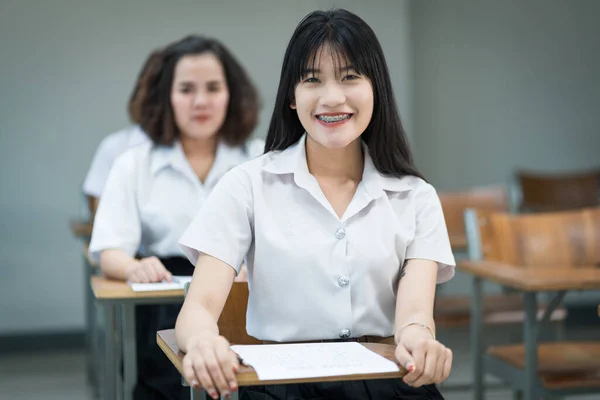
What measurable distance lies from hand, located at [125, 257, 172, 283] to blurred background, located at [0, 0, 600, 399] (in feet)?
9.63

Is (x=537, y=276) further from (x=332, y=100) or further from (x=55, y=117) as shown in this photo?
(x=55, y=117)

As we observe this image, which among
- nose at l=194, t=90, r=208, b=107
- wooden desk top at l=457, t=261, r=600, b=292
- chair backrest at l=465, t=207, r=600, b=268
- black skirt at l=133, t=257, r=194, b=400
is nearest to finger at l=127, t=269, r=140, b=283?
black skirt at l=133, t=257, r=194, b=400

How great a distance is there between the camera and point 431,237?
204 cm

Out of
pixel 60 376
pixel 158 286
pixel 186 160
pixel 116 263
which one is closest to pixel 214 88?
pixel 186 160

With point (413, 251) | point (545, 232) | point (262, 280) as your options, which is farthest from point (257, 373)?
point (545, 232)

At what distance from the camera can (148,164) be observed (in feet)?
10.6

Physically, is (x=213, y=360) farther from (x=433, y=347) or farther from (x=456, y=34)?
(x=456, y=34)

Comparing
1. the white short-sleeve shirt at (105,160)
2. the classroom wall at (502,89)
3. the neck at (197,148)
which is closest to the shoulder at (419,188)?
the neck at (197,148)

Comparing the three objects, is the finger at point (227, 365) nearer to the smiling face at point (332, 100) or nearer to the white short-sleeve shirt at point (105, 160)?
the smiling face at point (332, 100)

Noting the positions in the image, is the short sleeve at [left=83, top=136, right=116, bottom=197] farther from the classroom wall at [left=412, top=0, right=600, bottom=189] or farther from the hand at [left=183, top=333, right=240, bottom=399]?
the hand at [left=183, top=333, right=240, bottom=399]

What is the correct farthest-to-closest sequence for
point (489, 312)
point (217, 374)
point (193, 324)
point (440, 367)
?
point (489, 312) → point (193, 324) → point (440, 367) → point (217, 374)

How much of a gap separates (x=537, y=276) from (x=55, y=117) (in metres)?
3.82

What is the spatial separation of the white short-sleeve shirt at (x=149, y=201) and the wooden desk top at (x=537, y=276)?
1020 mm

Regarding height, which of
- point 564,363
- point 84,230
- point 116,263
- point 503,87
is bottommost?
point 564,363
